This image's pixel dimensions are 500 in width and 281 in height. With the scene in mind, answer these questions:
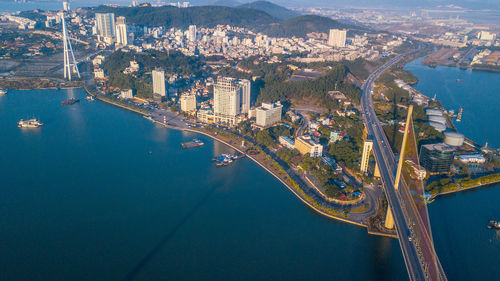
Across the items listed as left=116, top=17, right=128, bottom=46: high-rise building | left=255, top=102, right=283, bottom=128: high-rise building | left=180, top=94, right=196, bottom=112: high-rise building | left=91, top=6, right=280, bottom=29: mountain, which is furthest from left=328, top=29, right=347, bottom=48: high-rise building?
left=180, top=94, right=196, bottom=112: high-rise building

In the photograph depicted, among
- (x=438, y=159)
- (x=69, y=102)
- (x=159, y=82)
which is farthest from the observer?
(x=159, y=82)

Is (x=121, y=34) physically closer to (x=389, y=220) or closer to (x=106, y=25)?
(x=106, y=25)

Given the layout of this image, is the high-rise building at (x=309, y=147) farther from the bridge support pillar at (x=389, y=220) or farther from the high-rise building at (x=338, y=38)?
the high-rise building at (x=338, y=38)

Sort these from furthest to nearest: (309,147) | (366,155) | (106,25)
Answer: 1. (106,25)
2. (309,147)
3. (366,155)

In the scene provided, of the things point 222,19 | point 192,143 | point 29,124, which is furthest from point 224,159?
point 222,19

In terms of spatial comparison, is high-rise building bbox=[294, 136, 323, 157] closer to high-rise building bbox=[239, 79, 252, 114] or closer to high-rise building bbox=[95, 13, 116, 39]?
high-rise building bbox=[239, 79, 252, 114]

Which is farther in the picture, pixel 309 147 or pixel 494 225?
pixel 309 147
